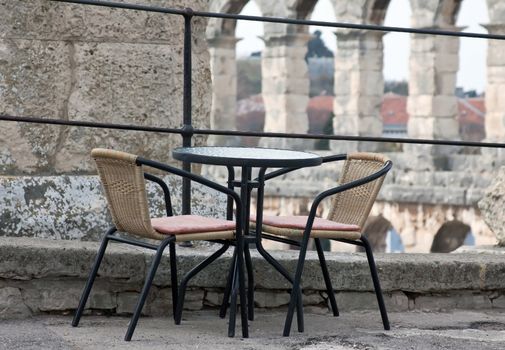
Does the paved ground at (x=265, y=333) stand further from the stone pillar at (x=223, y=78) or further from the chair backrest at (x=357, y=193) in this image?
the stone pillar at (x=223, y=78)

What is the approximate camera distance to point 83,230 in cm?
775

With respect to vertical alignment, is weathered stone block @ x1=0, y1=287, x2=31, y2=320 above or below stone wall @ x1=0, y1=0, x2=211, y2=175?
below

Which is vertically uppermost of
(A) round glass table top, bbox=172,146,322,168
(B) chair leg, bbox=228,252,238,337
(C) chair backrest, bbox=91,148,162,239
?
(A) round glass table top, bbox=172,146,322,168

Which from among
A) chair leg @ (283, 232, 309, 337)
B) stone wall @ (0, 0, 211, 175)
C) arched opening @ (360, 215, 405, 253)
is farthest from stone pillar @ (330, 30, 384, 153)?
chair leg @ (283, 232, 309, 337)

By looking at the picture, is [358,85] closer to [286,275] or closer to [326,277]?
[326,277]

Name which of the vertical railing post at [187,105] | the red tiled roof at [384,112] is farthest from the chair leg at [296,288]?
the red tiled roof at [384,112]

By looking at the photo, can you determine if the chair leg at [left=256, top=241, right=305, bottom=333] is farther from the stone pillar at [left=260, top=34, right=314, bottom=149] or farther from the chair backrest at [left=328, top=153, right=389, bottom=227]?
the stone pillar at [left=260, top=34, right=314, bottom=149]

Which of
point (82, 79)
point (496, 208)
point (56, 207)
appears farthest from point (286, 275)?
point (496, 208)

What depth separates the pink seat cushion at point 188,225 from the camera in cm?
665

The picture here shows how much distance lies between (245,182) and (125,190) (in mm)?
518

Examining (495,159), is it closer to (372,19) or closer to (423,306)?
(372,19)

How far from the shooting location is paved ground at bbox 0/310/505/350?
657 cm

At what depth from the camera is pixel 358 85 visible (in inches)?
1065

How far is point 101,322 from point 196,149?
0.84m
